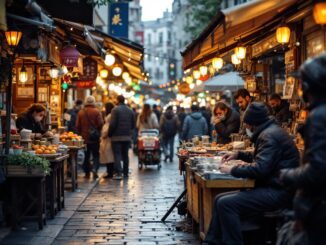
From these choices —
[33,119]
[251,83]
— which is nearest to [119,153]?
[251,83]

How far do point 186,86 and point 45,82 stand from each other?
17.9 m

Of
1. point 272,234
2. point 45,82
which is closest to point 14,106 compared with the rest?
point 45,82

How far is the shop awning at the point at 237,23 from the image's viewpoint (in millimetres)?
9656

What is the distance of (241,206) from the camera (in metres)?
8.22

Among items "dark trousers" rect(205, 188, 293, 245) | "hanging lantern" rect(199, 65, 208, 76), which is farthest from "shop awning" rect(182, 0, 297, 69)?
"hanging lantern" rect(199, 65, 208, 76)

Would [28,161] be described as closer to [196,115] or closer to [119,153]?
[119,153]

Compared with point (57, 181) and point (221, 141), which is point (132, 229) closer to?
point (57, 181)

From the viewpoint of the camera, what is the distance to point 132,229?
11.8 meters

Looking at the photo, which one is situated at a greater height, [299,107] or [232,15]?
[232,15]

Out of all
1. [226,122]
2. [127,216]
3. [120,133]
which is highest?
[226,122]

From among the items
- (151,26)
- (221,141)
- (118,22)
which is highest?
(151,26)

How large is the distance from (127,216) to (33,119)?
12.0 ft

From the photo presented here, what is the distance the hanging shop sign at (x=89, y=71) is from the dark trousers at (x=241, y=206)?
16.5 m

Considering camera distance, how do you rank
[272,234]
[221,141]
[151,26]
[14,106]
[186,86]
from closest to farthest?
[272,234] < [221,141] < [14,106] < [186,86] < [151,26]
